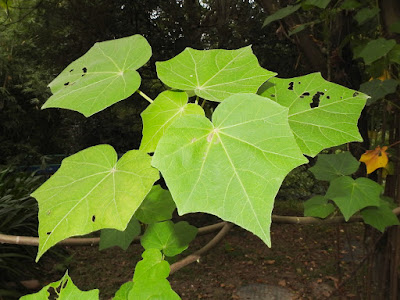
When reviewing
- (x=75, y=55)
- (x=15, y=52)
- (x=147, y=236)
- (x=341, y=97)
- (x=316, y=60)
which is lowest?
(x=316, y=60)

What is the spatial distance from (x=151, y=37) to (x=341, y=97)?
4.01 metres

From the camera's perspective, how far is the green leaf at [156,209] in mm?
574

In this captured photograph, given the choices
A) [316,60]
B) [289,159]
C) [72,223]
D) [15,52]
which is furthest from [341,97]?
[15,52]

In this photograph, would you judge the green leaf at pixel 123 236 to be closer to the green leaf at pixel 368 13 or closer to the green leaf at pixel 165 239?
the green leaf at pixel 165 239

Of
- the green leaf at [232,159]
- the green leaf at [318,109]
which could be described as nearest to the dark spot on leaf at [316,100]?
the green leaf at [318,109]

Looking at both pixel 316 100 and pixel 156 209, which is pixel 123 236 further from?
pixel 316 100

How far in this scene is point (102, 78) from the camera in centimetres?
41

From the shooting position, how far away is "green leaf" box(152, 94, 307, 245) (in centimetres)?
28

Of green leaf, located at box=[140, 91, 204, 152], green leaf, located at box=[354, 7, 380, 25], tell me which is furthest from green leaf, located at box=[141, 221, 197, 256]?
green leaf, located at box=[354, 7, 380, 25]

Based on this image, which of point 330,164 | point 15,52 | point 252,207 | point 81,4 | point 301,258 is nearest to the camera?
point 252,207

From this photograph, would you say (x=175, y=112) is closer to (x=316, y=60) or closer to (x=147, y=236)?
(x=147, y=236)

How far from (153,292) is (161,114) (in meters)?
0.20

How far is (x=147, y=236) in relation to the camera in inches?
22.8

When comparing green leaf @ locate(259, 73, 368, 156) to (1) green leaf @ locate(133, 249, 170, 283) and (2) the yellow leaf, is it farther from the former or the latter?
(2) the yellow leaf
